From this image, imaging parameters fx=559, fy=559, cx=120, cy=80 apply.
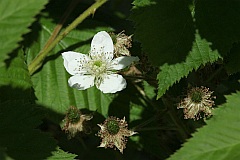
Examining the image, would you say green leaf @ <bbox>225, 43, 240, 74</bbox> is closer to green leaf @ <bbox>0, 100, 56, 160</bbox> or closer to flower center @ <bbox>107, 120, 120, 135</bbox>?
flower center @ <bbox>107, 120, 120, 135</bbox>

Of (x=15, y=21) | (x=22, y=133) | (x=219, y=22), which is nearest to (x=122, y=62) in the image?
(x=219, y=22)

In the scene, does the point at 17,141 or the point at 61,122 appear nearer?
the point at 17,141

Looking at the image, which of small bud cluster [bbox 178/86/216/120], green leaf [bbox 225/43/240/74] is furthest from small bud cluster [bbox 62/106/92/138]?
green leaf [bbox 225/43/240/74]

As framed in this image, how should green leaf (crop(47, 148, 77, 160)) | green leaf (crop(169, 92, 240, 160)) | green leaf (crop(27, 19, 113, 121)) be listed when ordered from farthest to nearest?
green leaf (crop(27, 19, 113, 121)) < green leaf (crop(47, 148, 77, 160)) < green leaf (crop(169, 92, 240, 160))

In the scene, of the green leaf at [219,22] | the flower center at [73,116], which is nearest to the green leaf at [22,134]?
the flower center at [73,116]

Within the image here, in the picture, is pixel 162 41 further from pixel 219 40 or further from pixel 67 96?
pixel 67 96

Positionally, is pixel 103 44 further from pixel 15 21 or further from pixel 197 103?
pixel 15 21

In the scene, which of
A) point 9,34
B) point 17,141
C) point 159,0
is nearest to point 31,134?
point 17,141
